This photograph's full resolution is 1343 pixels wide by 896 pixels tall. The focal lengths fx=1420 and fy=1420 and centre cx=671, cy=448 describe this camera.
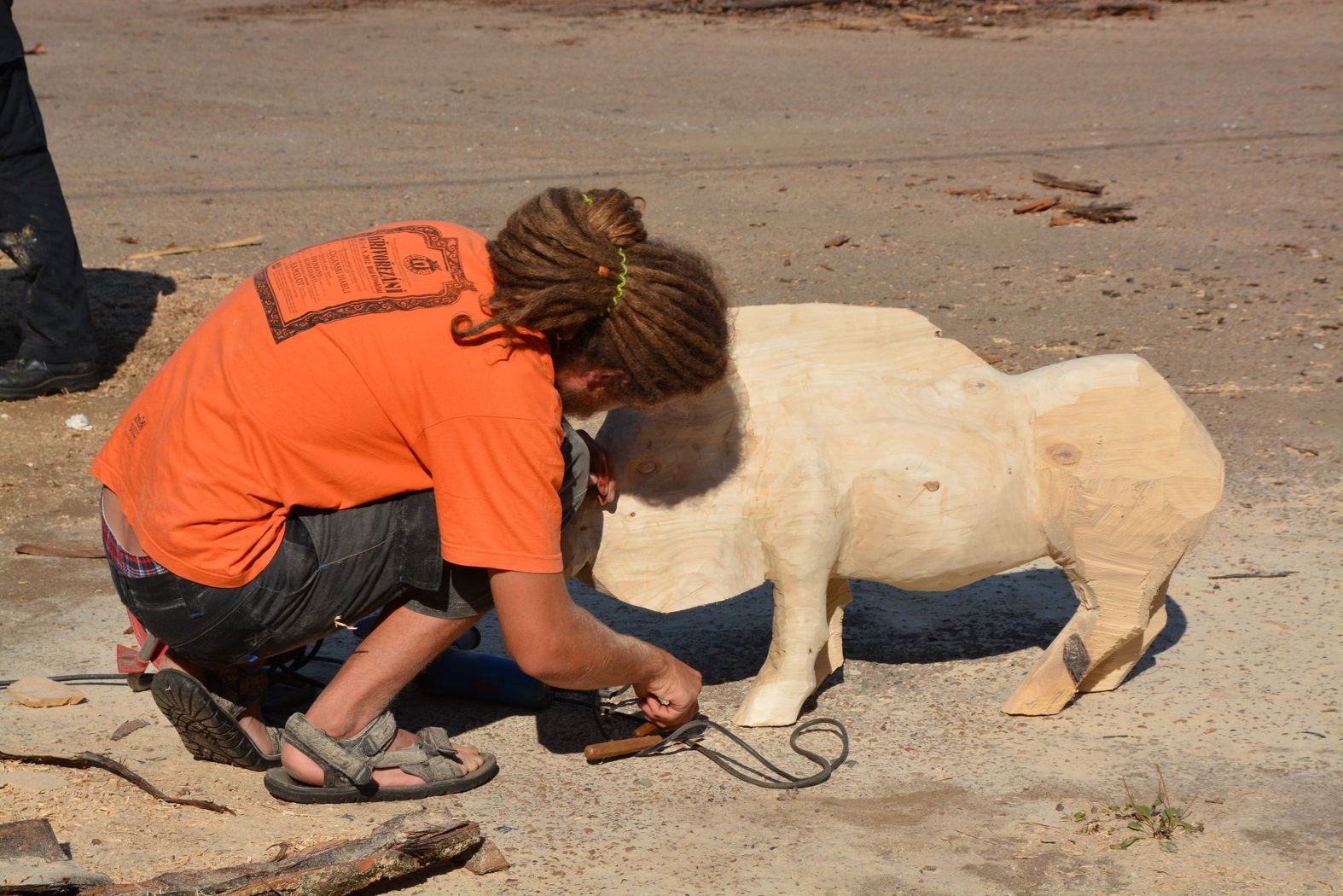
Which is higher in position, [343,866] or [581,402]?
[581,402]

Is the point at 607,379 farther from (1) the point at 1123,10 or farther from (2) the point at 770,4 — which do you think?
(1) the point at 1123,10

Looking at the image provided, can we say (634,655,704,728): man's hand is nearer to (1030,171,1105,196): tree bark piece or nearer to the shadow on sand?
the shadow on sand

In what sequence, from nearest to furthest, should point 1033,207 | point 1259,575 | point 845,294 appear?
point 1259,575 → point 845,294 → point 1033,207

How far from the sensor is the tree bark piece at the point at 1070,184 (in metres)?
8.10

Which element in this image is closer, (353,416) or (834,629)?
A: (353,416)

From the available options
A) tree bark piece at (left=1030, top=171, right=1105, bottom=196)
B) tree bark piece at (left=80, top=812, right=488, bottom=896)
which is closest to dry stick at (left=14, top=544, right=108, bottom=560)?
tree bark piece at (left=80, top=812, right=488, bottom=896)

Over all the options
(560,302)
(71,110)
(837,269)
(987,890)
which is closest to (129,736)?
(560,302)

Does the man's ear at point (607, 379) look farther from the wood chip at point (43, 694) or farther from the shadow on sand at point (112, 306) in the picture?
the shadow on sand at point (112, 306)

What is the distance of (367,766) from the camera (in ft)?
9.14

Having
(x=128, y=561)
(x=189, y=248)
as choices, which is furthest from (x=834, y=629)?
(x=189, y=248)

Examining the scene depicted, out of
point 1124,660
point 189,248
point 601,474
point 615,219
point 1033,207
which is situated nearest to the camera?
point 615,219

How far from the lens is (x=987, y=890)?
256cm

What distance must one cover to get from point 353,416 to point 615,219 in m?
0.58

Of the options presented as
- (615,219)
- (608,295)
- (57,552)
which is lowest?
(57,552)
